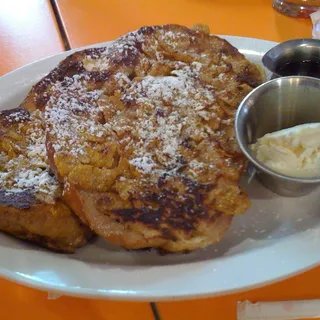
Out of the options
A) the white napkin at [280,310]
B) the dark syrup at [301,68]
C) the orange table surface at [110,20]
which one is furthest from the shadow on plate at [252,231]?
the orange table surface at [110,20]

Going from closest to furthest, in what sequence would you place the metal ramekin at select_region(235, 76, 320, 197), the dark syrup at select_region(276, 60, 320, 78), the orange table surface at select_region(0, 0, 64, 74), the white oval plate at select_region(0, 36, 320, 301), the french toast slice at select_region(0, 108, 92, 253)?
the white oval plate at select_region(0, 36, 320, 301), the french toast slice at select_region(0, 108, 92, 253), the metal ramekin at select_region(235, 76, 320, 197), the dark syrup at select_region(276, 60, 320, 78), the orange table surface at select_region(0, 0, 64, 74)

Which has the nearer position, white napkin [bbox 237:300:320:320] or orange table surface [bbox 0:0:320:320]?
white napkin [bbox 237:300:320:320]

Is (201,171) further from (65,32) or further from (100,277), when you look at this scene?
(65,32)

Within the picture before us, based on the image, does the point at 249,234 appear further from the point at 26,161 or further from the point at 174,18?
the point at 174,18

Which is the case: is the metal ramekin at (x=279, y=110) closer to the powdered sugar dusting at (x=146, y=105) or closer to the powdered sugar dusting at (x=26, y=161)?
the powdered sugar dusting at (x=146, y=105)

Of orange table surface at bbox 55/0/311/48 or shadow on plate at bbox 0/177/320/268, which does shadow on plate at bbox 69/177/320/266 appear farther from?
orange table surface at bbox 55/0/311/48

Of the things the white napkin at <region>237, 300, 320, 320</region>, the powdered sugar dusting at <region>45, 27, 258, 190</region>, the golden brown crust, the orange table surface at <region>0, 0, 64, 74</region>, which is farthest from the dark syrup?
the orange table surface at <region>0, 0, 64, 74</region>

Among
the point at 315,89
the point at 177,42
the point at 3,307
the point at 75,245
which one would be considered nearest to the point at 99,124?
the point at 75,245
